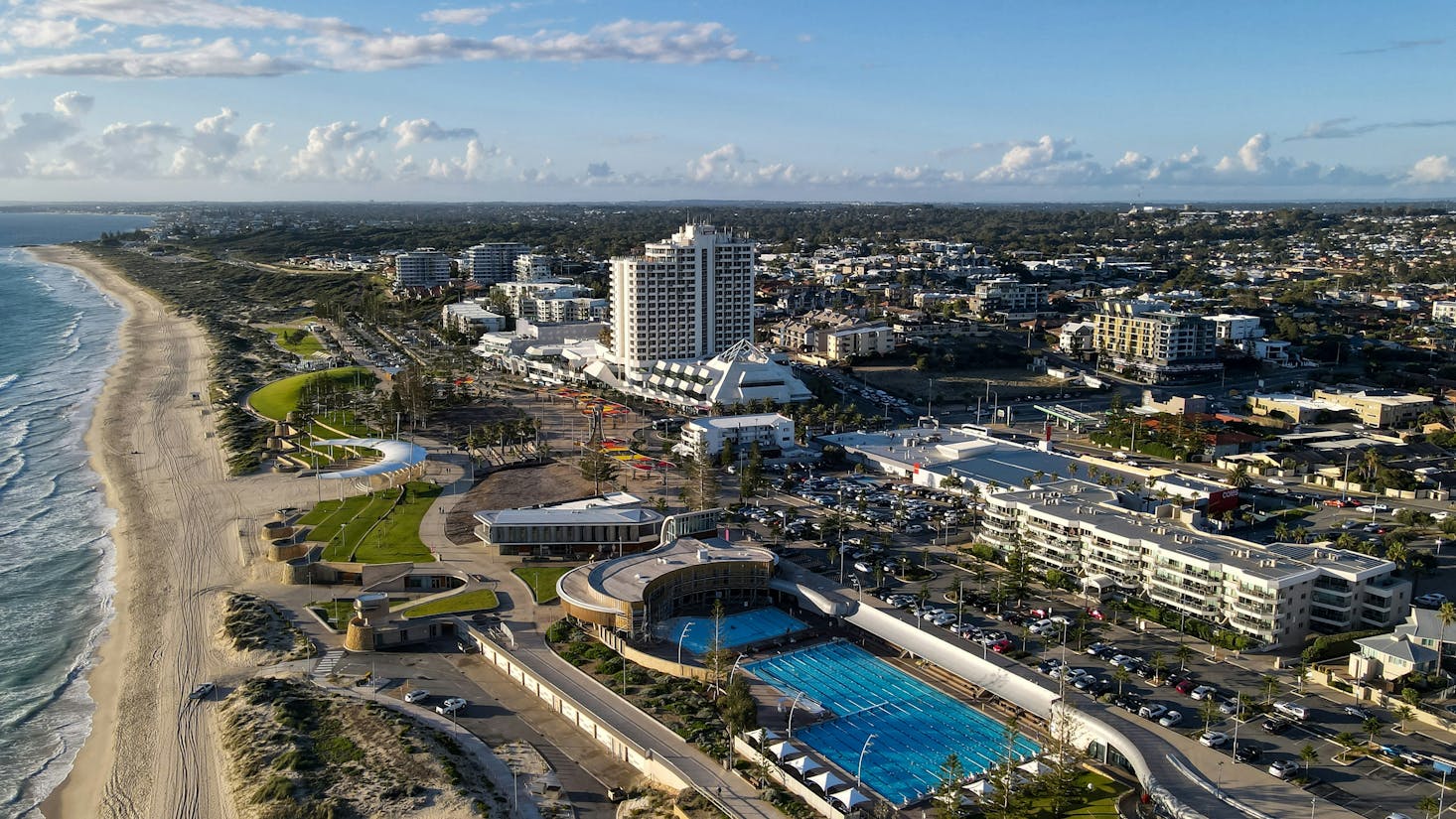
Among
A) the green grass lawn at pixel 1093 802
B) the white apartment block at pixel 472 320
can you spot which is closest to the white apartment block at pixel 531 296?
the white apartment block at pixel 472 320

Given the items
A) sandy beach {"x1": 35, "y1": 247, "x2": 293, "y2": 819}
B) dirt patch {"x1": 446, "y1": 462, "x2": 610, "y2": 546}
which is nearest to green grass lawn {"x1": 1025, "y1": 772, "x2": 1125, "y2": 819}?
sandy beach {"x1": 35, "y1": 247, "x2": 293, "y2": 819}

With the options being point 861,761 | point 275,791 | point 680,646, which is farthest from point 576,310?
point 861,761

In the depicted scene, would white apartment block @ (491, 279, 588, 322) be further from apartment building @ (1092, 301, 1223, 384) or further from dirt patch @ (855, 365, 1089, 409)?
apartment building @ (1092, 301, 1223, 384)

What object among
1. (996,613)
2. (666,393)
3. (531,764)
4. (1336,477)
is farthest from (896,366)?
(531,764)

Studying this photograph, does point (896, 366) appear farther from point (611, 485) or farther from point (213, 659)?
point (213, 659)

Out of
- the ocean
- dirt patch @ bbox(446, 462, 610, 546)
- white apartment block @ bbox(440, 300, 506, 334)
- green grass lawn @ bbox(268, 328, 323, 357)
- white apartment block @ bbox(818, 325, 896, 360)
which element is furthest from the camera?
white apartment block @ bbox(440, 300, 506, 334)

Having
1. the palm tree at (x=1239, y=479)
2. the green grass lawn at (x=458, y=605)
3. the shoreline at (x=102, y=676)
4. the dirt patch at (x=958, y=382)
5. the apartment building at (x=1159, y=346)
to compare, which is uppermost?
the apartment building at (x=1159, y=346)

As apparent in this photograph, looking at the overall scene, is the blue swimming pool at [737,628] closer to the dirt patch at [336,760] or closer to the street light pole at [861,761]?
the street light pole at [861,761]
